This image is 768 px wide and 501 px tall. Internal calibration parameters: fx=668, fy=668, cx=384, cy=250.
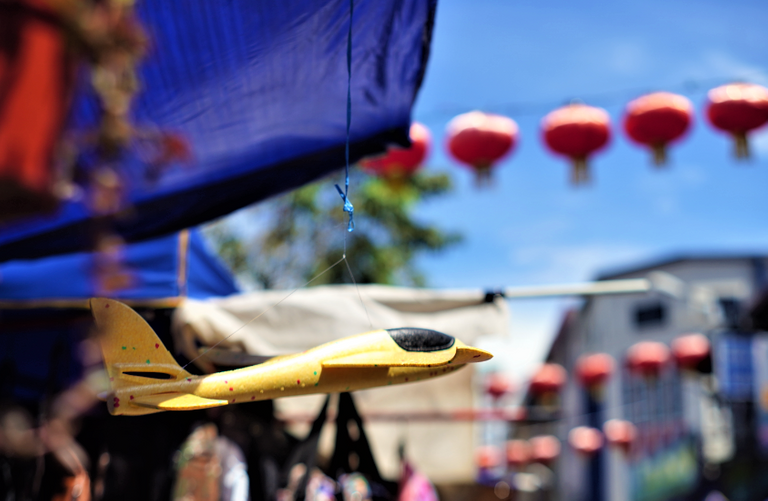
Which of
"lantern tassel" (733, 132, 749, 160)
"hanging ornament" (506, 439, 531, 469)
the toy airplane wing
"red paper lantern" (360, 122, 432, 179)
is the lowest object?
"hanging ornament" (506, 439, 531, 469)

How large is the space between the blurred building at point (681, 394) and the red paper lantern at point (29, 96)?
22.0 feet

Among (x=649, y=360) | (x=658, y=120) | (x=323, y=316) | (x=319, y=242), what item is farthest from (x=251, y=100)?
(x=649, y=360)

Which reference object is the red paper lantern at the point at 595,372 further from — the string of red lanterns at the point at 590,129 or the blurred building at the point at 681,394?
the string of red lanterns at the point at 590,129

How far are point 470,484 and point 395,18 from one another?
3912mm

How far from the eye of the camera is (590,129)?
5.02 meters

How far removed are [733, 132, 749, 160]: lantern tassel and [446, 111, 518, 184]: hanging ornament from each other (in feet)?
5.25

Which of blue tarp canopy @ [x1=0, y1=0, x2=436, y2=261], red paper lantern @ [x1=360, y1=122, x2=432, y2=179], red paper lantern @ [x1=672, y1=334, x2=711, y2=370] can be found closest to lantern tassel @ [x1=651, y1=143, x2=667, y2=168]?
red paper lantern @ [x1=360, y1=122, x2=432, y2=179]

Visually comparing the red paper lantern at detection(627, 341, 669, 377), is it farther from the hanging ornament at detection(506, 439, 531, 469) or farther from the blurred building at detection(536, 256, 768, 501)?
the hanging ornament at detection(506, 439, 531, 469)

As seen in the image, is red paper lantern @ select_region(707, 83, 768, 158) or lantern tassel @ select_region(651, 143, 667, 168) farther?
lantern tassel @ select_region(651, 143, 667, 168)

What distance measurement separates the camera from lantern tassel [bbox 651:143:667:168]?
16.9ft

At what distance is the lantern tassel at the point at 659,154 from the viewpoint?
5137mm

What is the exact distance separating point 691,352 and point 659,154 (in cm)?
968

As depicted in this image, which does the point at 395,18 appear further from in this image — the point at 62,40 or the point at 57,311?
the point at 57,311

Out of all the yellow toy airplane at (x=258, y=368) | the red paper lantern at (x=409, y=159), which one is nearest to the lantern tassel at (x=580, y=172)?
the red paper lantern at (x=409, y=159)
